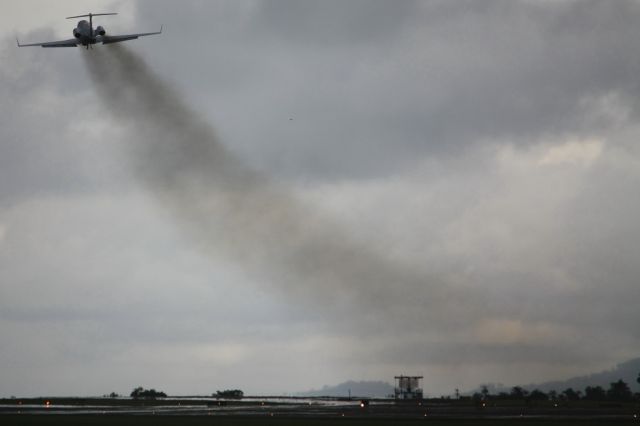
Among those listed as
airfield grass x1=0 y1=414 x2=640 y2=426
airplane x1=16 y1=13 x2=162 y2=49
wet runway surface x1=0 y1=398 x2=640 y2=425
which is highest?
airplane x1=16 y1=13 x2=162 y2=49

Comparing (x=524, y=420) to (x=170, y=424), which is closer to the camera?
(x=170, y=424)

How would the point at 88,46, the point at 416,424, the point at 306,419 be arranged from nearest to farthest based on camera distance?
the point at 416,424 → the point at 88,46 → the point at 306,419

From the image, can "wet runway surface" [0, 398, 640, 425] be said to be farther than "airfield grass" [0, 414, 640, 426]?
Yes

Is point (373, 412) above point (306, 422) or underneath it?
above

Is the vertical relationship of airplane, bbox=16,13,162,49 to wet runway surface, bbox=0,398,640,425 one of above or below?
above

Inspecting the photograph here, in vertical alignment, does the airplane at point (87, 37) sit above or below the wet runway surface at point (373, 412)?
above

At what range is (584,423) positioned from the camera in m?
95.4

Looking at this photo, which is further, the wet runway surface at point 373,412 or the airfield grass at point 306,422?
the wet runway surface at point 373,412

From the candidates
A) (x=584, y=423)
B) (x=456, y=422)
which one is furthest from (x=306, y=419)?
(x=584, y=423)

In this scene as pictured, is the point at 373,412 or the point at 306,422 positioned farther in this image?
the point at 373,412

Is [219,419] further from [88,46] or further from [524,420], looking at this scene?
[88,46]

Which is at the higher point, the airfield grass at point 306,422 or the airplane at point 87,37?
the airplane at point 87,37

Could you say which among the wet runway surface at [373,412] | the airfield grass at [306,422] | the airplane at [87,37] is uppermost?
the airplane at [87,37]

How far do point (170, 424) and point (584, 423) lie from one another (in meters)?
46.6
